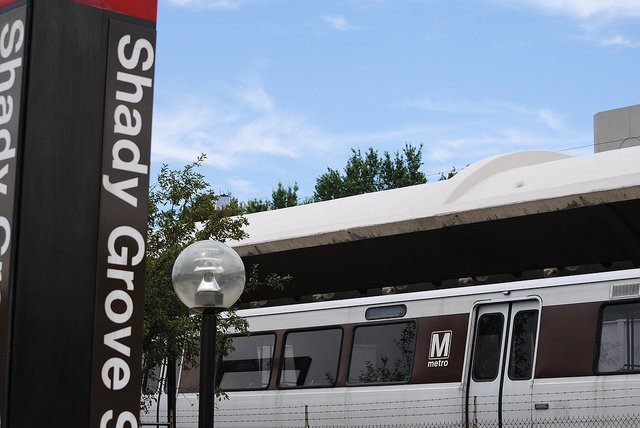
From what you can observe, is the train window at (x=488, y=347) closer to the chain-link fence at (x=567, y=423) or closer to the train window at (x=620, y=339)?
the chain-link fence at (x=567, y=423)

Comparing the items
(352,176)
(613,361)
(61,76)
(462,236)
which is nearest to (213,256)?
(61,76)

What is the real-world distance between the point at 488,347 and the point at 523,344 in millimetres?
585

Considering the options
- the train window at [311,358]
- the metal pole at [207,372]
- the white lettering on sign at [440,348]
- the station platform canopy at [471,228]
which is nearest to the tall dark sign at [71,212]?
the metal pole at [207,372]

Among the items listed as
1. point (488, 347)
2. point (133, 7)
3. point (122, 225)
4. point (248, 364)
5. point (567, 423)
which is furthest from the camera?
point (248, 364)

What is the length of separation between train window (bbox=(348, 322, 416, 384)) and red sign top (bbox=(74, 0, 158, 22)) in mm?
8931

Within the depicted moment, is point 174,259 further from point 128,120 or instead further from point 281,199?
point 281,199

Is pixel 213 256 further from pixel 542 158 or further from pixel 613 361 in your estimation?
pixel 542 158

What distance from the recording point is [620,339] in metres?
15.0

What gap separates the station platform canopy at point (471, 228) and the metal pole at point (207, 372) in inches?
434

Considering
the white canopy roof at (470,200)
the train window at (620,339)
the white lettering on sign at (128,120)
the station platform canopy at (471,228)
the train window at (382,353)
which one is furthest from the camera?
the station platform canopy at (471,228)

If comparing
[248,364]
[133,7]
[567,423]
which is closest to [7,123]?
[133,7]

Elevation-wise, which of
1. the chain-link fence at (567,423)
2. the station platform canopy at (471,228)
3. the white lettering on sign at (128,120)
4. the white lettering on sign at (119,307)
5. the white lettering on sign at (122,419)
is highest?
the station platform canopy at (471,228)

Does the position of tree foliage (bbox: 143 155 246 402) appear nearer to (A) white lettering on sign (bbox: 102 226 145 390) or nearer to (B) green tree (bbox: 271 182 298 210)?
(A) white lettering on sign (bbox: 102 226 145 390)

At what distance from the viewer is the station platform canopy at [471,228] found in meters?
21.2
